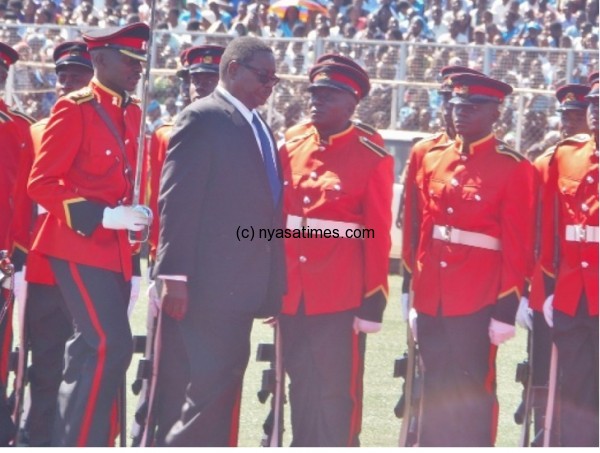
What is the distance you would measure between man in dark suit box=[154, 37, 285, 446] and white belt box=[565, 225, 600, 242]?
5.11 ft

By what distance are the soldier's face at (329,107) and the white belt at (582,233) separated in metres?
1.29

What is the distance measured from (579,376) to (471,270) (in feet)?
2.47

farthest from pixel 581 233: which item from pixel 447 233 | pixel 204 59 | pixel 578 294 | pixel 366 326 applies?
pixel 204 59

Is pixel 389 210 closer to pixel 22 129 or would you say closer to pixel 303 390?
pixel 303 390

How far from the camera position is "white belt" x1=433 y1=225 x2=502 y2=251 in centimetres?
759

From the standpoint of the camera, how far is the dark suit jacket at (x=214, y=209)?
6602 mm

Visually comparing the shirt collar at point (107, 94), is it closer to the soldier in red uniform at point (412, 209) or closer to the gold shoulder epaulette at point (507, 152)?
the soldier in red uniform at point (412, 209)

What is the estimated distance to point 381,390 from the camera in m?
10.3

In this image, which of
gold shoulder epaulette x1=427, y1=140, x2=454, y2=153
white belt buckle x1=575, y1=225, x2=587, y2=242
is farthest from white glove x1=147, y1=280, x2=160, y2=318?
white belt buckle x1=575, y1=225, x2=587, y2=242

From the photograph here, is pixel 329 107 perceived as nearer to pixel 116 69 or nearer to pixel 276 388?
pixel 116 69

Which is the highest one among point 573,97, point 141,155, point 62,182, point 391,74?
point 391,74

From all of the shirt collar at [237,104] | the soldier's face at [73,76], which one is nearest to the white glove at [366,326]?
the shirt collar at [237,104]

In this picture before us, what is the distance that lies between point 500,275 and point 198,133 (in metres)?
1.82

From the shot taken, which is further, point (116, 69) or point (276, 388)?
point (276, 388)
